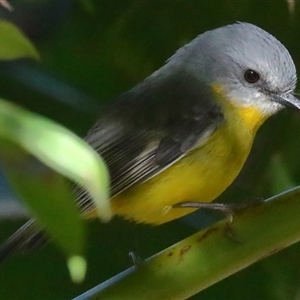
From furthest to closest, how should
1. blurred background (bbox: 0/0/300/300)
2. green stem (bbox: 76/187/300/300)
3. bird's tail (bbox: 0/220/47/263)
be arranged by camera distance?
blurred background (bbox: 0/0/300/300) → bird's tail (bbox: 0/220/47/263) → green stem (bbox: 76/187/300/300)

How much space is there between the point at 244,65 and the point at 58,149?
107 cm

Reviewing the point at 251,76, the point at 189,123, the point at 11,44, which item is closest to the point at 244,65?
the point at 251,76

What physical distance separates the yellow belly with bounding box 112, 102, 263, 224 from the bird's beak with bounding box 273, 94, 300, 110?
0.18 meters

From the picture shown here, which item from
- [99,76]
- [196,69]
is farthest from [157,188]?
[196,69]

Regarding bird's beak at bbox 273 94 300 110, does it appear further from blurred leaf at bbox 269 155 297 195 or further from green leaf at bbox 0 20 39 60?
green leaf at bbox 0 20 39 60

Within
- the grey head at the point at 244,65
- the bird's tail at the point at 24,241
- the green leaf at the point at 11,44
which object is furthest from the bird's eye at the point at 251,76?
the green leaf at the point at 11,44

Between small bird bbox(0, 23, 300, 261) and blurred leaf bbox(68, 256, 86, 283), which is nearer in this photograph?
blurred leaf bbox(68, 256, 86, 283)

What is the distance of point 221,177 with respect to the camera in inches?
44.8

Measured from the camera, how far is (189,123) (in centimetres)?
121

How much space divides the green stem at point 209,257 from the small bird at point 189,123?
22 centimetres

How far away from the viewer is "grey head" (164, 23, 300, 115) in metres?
1.28

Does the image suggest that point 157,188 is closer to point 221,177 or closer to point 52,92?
point 221,177

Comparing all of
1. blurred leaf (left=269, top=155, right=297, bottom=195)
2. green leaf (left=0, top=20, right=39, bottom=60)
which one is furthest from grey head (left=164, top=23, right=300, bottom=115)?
green leaf (left=0, top=20, right=39, bottom=60)

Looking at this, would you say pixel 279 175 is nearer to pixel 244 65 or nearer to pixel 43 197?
pixel 244 65
